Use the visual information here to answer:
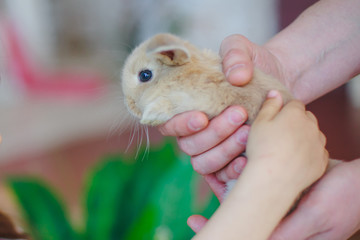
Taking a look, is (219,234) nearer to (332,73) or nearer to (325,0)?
(332,73)

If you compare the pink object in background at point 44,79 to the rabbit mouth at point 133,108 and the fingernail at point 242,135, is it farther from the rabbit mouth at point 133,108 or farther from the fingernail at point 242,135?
the fingernail at point 242,135

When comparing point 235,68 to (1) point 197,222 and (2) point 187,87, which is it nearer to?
(2) point 187,87

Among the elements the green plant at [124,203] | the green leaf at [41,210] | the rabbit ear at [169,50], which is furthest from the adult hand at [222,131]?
the green leaf at [41,210]

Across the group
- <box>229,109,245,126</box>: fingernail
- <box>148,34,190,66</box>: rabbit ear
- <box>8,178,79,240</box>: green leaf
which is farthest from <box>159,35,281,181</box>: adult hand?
<box>8,178,79,240</box>: green leaf

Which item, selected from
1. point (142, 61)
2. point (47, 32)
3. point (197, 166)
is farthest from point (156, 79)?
point (47, 32)

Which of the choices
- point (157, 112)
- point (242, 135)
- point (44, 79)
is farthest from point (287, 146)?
point (44, 79)

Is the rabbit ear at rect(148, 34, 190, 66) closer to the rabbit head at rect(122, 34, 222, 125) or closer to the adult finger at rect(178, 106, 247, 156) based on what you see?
the rabbit head at rect(122, 34, 222, 125)
